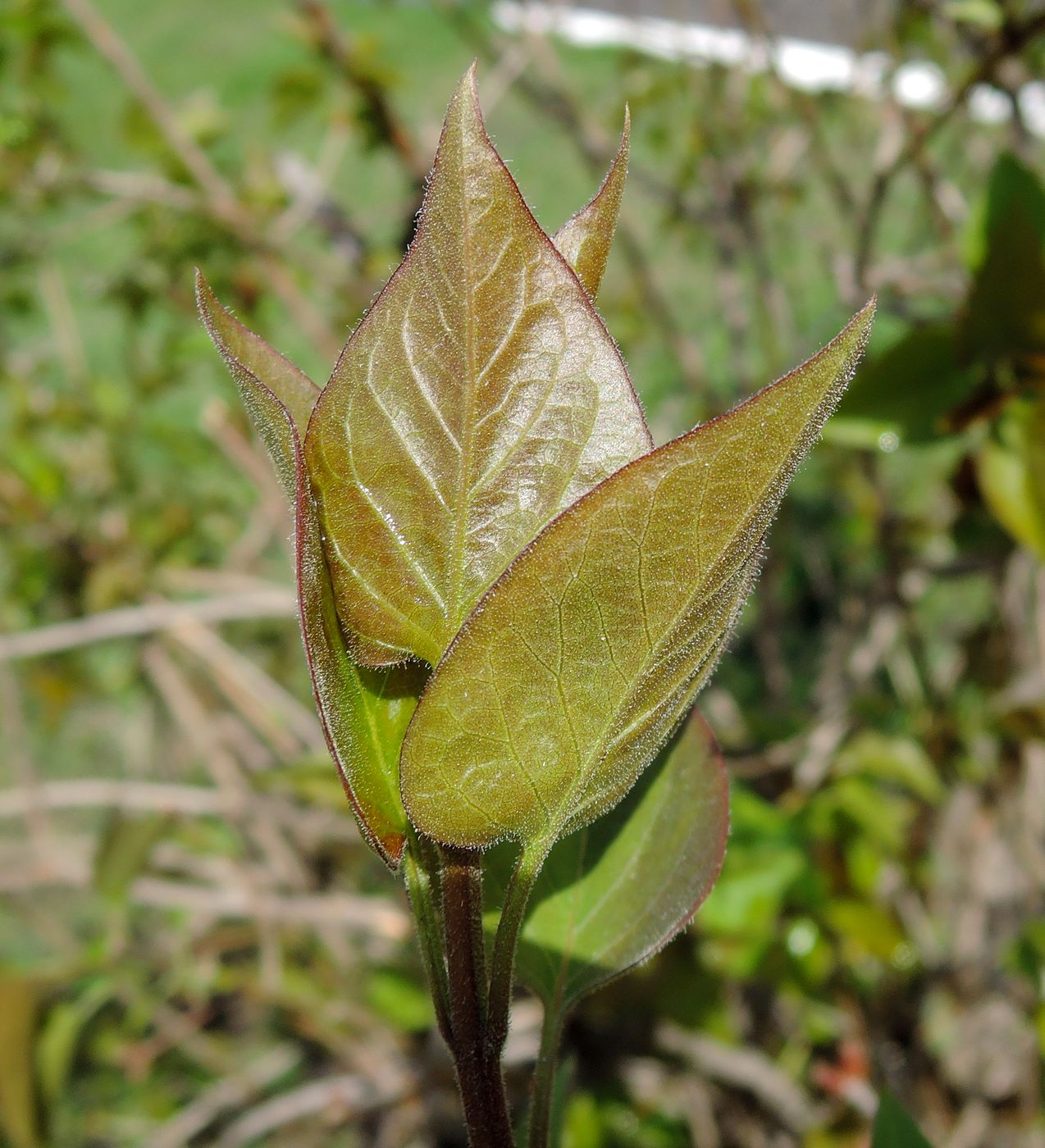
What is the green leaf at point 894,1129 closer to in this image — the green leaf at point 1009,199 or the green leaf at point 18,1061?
the green leaf at point 1009,199

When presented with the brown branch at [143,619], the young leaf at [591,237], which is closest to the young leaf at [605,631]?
the young leaf at [591,237]

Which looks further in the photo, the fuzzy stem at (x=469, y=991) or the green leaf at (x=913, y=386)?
the green leaf at (x=913, y=386)

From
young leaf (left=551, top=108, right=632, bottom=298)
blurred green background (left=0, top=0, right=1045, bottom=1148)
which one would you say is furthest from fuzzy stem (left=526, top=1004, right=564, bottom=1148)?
blurred green background (left=0, top=0, right=1045, bottom=1148)

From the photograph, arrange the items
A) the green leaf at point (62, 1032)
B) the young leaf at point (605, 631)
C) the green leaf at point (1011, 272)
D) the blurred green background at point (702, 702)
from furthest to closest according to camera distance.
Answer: the green leaf at point (62, 1032) < the blurred green background at point (702, 702) < the green leaf at point (1011, 272) < the young leaf at point (605, 631)

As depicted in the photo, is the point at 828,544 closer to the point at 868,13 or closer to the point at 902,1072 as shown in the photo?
the point at 868,13

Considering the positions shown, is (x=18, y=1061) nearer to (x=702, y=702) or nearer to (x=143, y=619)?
(x=143, y=619)

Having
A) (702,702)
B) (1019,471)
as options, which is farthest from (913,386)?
(702,702)
